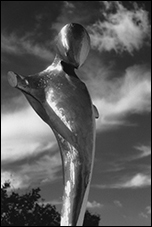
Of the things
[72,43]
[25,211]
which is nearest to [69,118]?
[72,43]

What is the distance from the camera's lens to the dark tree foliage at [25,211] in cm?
1853

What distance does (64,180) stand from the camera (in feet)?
10.3

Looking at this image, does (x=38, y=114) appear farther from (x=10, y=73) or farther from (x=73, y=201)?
(x=73, y=201)

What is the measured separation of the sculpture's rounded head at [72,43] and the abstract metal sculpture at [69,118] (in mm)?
10

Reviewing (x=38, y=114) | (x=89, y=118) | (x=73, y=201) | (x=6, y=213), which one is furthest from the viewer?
(x=6, y=213)

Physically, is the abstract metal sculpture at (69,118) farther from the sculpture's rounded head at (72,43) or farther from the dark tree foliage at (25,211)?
the dark tree foliage at (25,211)

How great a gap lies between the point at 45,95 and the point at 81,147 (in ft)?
1.96

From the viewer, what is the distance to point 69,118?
312 centimetres

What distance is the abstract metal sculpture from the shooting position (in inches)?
120

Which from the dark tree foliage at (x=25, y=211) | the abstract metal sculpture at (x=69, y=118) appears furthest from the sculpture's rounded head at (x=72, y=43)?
the dark tree foliage at (x=25, y=211)

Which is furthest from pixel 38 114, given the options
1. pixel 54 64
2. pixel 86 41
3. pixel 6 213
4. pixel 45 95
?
pixel 6 213

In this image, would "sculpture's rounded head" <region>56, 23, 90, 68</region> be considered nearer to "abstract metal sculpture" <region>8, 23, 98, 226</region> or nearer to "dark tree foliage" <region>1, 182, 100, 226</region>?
"abstract metal sculpture" <region>8, 23, 98, 226</region>

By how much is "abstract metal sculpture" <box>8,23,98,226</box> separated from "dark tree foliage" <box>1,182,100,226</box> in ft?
53.5

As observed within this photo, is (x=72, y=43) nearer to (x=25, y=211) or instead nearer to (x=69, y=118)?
(x=69, y=118)
